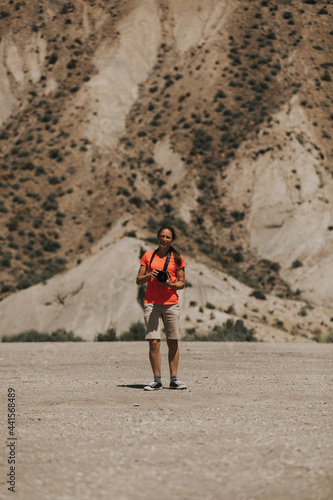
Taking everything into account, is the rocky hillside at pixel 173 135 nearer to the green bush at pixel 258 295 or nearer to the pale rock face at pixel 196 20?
the pale rock face at pixel 196 20

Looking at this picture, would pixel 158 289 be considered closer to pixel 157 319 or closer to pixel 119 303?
pixel 157 319

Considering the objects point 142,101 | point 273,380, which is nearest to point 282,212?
point 142,101

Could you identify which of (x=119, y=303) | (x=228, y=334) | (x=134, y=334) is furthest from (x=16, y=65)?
(x=228, y=334)

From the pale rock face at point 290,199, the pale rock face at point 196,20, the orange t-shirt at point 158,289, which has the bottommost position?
the orange t-shirt at point 158,289

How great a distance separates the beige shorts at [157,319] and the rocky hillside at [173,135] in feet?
83.8

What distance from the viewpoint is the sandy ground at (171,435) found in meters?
4.35

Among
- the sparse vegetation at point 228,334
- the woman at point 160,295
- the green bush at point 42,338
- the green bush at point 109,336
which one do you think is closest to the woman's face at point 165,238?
the woman at point 160,295

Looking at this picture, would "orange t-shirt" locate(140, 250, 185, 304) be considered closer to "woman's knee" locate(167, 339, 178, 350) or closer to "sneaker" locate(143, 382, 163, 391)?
"woman's knee" locate(167, 339, 178, 350)

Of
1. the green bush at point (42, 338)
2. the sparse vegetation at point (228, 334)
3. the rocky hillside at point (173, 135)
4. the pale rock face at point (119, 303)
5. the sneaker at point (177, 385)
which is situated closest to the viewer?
the sneaker at point (177, 385)

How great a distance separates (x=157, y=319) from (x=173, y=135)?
4110 cm

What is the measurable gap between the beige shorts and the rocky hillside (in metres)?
25.6

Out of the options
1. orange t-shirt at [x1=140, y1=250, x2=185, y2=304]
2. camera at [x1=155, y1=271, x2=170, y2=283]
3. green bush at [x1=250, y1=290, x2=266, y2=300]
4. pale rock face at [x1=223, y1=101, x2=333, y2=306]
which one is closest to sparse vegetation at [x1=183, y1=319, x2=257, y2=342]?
green bush at [x1=250, y1=290, x2=266, y2=300]

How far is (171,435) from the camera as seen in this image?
19.6ft

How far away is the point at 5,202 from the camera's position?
4375cm
